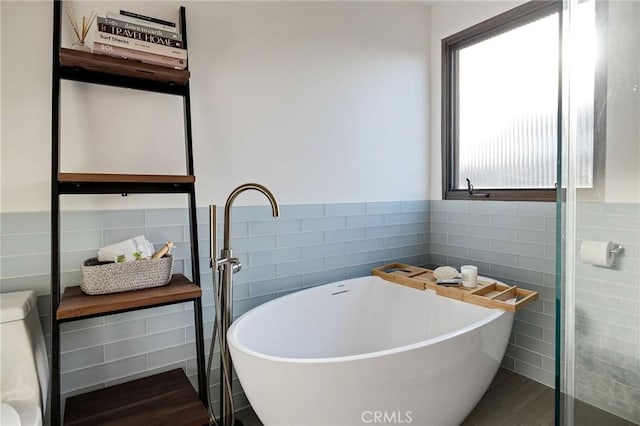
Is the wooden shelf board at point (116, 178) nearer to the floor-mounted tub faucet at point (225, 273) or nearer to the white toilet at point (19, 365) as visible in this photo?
the floor-mounted tub faucet at point (225, 273)

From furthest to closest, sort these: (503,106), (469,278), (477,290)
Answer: (503,106) → (469,278) → (477,290)

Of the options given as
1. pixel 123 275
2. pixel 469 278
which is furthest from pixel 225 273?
pixel 469 278

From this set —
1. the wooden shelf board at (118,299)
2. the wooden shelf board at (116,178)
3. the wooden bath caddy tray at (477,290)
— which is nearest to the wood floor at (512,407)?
the wooden bath caddy tray at (477,290)

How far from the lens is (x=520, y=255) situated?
227 centimetres

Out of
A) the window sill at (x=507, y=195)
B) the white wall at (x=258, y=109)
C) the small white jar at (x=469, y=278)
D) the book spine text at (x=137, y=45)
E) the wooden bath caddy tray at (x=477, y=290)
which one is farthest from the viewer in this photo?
the window sill at (x=507, y=195)

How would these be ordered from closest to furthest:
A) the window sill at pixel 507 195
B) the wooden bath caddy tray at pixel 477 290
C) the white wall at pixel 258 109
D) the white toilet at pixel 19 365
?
the white toilet at pixel 19 365
the white wall at pixel 258 109
the wooden bath caddy tray at pixel 477 290
the window sill at pixel 507 195

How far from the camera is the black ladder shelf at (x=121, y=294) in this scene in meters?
1.30

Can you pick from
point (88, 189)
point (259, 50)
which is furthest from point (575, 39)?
point (88, 189)

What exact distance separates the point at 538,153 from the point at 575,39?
104 centimetres

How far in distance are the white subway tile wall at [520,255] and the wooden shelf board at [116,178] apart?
6.24 feet

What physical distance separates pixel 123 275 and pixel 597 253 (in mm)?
1785

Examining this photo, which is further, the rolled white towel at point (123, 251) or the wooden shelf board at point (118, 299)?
the rolled white towel at point (123, 251)

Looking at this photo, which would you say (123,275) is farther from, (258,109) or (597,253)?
(597,253)

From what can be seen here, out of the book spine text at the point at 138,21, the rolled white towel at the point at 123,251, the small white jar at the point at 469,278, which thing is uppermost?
the book spine text at the point at 138,21
